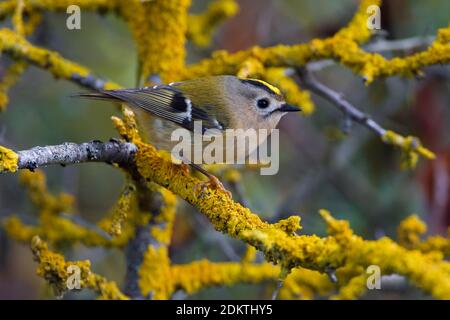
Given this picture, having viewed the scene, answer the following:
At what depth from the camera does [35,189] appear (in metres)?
3.22

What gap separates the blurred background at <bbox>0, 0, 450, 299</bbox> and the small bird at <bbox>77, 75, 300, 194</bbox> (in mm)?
928

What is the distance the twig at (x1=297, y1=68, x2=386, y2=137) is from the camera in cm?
275

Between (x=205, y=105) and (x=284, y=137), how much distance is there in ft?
5.66

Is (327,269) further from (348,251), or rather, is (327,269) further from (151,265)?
(151,265)

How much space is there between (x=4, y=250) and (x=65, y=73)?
187 cm

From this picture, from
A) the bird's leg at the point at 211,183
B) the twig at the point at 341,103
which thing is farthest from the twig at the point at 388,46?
the bird's leg at the point at 211,183

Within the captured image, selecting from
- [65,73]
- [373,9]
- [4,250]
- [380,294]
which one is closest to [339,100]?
[373,9]

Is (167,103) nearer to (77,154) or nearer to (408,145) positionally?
(77,154)

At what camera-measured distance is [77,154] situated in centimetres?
212

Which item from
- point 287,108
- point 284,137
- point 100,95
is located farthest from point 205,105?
point 284,137

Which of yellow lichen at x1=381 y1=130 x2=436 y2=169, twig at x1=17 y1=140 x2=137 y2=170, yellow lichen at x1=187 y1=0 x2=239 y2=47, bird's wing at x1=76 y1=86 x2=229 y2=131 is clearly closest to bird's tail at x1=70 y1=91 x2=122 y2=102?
bird's wing at x1=76 y1=86 x2=229 y2=131

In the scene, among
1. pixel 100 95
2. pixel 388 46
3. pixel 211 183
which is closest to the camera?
pixel 211 183
